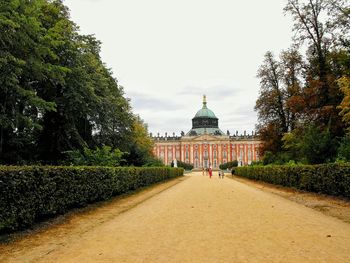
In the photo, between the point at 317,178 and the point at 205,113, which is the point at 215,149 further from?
the point at 317,178

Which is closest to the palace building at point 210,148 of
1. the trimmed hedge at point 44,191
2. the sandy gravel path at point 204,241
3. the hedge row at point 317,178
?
the hedge row at point 317,178

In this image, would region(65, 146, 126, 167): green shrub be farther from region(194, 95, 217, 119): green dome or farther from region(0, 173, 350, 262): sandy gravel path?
region(194, 95, 217, 119): green dome

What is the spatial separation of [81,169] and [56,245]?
5.66m

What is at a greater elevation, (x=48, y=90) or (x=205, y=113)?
(x=205, y=113)

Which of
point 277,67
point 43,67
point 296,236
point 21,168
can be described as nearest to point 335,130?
point 277,67

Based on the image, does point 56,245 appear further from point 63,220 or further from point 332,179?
point 332,179

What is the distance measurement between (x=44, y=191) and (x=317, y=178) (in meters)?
12.3

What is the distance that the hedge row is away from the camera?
14140 mm

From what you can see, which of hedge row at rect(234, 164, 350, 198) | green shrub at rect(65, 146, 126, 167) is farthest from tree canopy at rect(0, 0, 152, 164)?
hedge row at rect(234, 164, 350, 198)

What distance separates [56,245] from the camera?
693 cm

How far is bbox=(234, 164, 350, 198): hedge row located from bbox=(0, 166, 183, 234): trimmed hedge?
888 cm

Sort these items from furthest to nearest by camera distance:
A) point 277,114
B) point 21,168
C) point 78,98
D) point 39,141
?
point 277,114
point 39,141
point 78,98
point 21,168

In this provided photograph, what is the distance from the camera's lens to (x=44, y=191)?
9352mm

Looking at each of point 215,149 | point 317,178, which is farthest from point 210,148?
point 317,178
